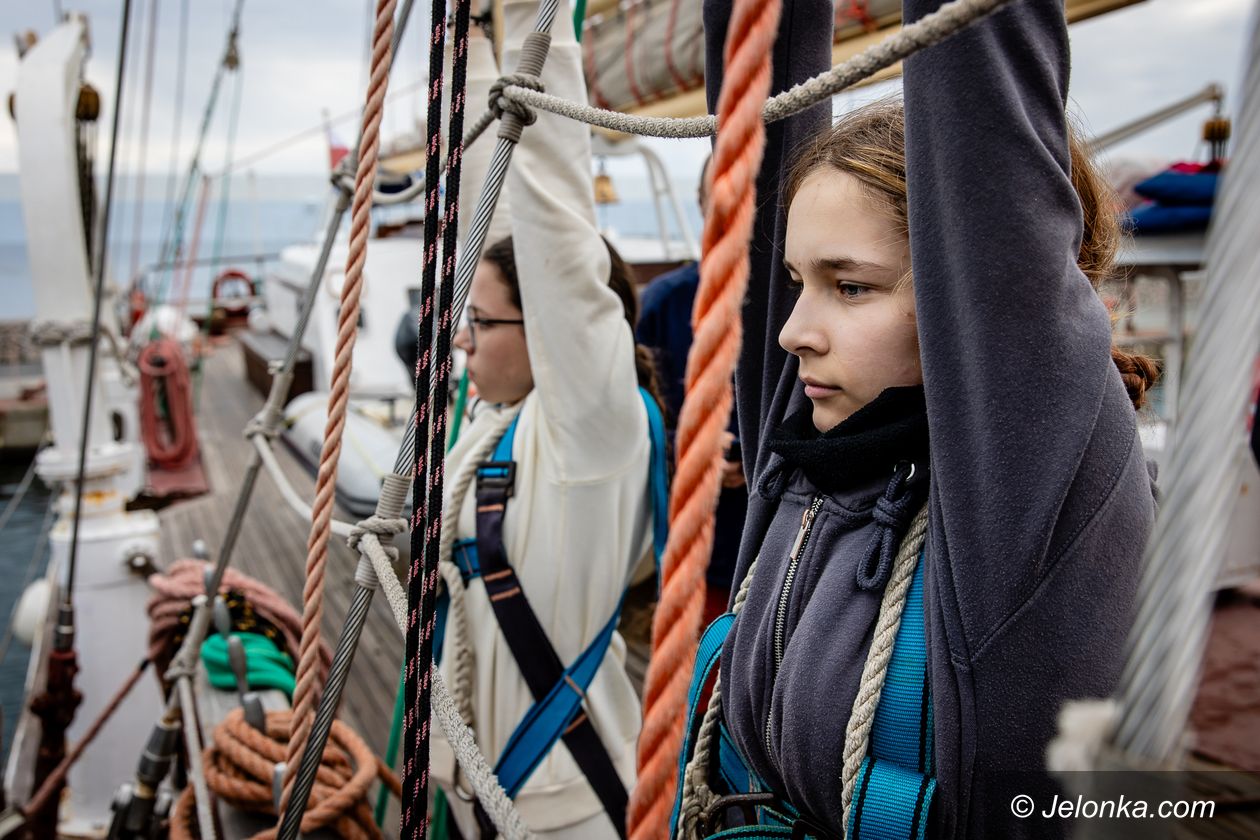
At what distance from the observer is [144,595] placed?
370 centimetres

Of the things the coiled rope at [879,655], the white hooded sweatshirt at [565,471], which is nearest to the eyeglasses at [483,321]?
the white hooded sweatshirt at [565,471]

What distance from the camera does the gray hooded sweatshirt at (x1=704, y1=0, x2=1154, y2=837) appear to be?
0.63m

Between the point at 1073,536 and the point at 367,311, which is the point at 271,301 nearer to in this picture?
the point at 367,311

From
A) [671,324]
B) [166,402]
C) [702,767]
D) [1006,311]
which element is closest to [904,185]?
[1006,311]

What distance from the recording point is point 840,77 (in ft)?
2.00

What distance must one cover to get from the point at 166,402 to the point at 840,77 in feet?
27.1

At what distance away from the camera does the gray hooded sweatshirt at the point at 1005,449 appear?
0.63 meters

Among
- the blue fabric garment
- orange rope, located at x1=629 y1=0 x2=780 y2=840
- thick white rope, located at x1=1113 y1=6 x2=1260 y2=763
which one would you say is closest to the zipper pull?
orange rope, located at x1=629 y1=0 x2=780 y2=840

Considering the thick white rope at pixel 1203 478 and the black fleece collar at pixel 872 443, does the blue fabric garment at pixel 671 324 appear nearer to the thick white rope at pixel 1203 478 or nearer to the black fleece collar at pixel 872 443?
the black fleece collar at pixel 872 443

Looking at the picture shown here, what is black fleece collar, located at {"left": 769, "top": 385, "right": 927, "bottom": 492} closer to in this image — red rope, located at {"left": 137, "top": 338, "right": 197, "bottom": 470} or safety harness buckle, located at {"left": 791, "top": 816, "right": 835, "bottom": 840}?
safety harness buckle, located at {"left": 791, "top": 816, "right": 835, "bottom": 840}

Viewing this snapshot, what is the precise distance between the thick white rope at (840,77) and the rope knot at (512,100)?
91mm

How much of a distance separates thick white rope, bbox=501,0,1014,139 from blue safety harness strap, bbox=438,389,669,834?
707mm

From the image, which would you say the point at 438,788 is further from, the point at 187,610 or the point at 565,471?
the point at 187,610

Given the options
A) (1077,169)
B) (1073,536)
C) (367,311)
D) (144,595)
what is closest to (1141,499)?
(1073,536)
